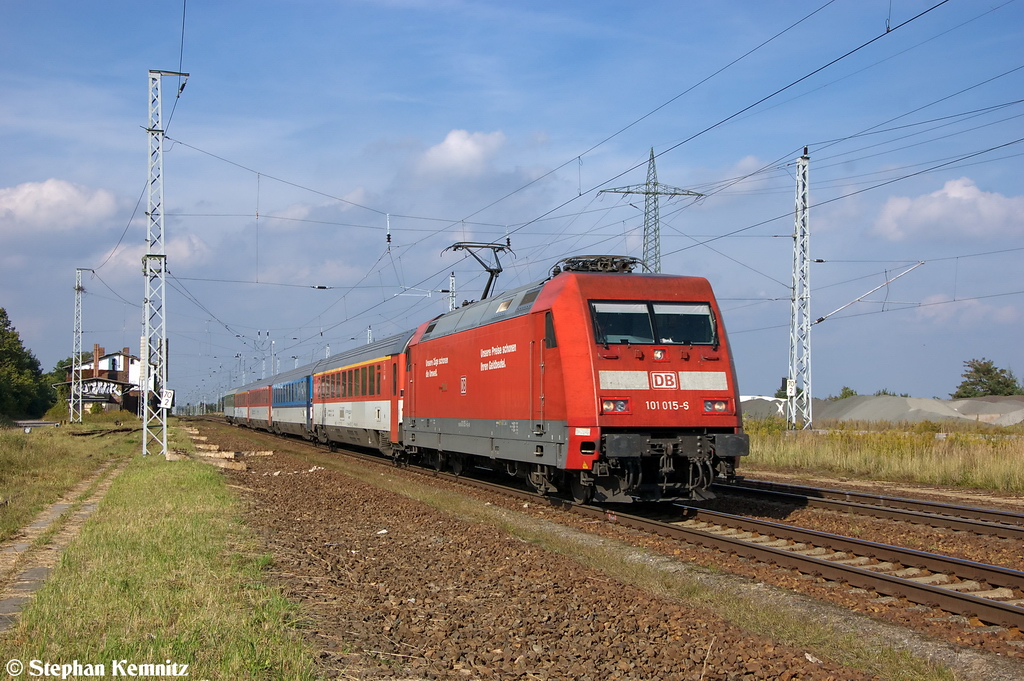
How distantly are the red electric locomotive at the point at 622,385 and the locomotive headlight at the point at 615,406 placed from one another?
0.05 feet

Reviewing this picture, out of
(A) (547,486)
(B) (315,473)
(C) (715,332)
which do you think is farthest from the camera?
(B) (315,473)

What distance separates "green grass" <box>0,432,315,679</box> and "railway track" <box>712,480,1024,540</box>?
9190mm

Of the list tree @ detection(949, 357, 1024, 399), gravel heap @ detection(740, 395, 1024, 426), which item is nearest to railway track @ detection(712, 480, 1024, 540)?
gravel heap @ detection(740, 395, 1024, 426)

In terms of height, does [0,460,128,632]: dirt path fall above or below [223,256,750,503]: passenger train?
below

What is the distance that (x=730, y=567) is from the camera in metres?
9.22

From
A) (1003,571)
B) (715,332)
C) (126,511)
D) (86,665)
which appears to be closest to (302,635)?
(86,665)

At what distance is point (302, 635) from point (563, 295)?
7.32 metres

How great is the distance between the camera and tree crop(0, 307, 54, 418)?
66750 mm

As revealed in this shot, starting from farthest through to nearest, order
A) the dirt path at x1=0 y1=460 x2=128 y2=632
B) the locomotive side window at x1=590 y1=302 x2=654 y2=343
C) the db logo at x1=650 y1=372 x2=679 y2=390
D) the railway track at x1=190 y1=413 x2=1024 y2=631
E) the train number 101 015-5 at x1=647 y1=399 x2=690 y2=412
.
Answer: the locomotive side window at x1=590 y1=302 x2=654 y2=343, the db logo at x1=650 y1=372 x2=679 y2=390, the train number 101 015-5 at x1=647 y1=399 x2=690 y2=412, the dirt path at x1=0 y1=460 x2=128 y2=632, the railway track at x1=190 y1=413 x2=1024 y2=631

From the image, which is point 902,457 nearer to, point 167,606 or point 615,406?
point 615,406

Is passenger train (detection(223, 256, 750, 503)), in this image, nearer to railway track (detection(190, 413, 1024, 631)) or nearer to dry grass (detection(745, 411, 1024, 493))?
railway track (detection(190, 413, 1024, 631))

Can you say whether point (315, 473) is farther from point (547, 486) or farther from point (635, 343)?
point (635, 343)

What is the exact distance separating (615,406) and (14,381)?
74779mm

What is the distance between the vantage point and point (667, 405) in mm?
11875
